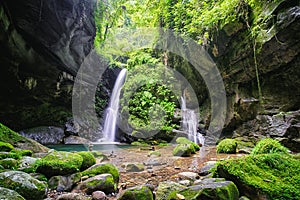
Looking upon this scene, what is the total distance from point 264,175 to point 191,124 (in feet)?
30.1

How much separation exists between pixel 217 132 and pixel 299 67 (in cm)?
470

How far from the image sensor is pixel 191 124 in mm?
11023

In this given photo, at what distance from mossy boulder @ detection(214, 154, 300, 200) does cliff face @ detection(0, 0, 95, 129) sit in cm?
862

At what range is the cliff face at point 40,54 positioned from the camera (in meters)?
7.79

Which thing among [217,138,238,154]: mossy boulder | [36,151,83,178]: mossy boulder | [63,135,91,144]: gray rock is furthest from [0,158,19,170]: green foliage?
[63,135,91,144]: gray rock

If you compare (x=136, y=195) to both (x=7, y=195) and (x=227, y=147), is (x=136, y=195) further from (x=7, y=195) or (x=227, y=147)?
(x=227, y=147)

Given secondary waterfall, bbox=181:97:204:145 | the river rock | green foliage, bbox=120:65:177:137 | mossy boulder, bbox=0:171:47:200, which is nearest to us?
mossy boulder, bbox=0:171:47:200

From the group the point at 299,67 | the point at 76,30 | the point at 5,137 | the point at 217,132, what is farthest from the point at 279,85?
the point at 76,30

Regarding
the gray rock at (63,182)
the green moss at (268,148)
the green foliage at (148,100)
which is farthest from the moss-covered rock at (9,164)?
the green foliage at (148,100)

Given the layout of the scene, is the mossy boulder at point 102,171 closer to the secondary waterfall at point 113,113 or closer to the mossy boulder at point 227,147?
the mossy boulder at point 227,147

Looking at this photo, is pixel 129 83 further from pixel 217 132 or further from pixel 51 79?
pixel 217 132

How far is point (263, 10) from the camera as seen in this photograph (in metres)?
6.98

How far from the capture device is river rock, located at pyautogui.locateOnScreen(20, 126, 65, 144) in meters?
11.9

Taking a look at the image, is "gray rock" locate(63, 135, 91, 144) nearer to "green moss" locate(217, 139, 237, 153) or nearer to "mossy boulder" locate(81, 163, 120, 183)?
"green moss" locate(217, 139, 237, 153)
